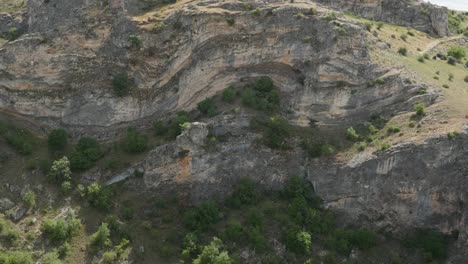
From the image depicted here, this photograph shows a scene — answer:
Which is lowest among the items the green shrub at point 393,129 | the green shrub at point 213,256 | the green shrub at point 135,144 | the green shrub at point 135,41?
the green shrub at point 213,256

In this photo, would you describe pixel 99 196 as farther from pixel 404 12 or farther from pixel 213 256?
pixel 404 12

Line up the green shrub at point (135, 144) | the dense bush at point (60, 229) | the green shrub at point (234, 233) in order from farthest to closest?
the green shrub at point (135, 144), the green shrub at point (234, 233), the dense bush at point (60, 229)

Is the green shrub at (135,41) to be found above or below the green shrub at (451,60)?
below

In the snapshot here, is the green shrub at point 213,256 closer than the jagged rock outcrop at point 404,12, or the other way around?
the green shrub at point 213,256

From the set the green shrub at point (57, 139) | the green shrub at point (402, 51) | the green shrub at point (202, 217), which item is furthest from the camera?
the green shrub at point (402, 51)

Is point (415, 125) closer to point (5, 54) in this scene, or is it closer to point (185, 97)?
point (185, 97)

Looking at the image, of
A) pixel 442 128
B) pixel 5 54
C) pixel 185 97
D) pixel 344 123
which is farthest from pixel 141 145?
pixel 442 128

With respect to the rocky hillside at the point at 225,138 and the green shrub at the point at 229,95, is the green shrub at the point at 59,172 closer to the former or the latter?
the rocky hillside at the point at 225,138

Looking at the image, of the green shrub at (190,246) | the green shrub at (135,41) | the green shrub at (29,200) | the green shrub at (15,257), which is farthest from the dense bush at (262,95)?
the green shrub at (15,257)
